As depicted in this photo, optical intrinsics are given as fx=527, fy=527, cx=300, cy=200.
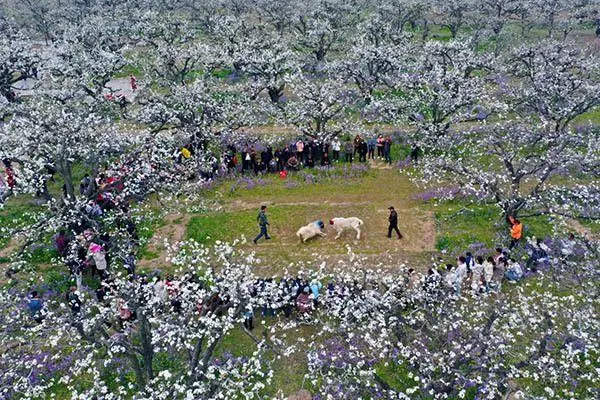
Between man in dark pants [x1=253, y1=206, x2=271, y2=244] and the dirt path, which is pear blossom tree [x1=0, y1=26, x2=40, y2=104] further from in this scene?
man in dark pants [x1=253, y1=206, x2=271, y2=244]

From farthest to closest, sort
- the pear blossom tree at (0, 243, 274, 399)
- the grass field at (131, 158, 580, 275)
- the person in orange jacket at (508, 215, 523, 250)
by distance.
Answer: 1. the grass field at (131, 158, 580, 275)
2. the person in orange jacket at (508, 215, 523, 250)
3. the pear blossom tree at (0, 243, 274, 399)

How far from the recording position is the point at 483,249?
1007 inches

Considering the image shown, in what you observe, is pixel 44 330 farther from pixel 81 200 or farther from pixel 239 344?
pixel 81 200

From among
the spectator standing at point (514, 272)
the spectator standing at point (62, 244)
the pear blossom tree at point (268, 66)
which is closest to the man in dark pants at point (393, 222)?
the spectator standing at point (514, 272)

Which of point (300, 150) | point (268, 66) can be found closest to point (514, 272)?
point (300, 150)

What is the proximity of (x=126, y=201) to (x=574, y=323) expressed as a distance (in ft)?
72.2

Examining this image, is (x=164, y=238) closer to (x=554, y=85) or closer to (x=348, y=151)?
(x=348, y=151)

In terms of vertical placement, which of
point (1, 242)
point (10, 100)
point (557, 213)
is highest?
point (10, 100)

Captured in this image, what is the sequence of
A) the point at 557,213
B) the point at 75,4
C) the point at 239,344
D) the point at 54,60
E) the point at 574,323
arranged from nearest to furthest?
1. the point at 574,323
2. the point at 239,344
3. the point at 557,213
4. the point at 54,60
5. the point at 75,4

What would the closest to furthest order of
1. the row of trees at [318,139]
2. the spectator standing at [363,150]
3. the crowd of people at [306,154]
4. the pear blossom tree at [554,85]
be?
the row of trees at [318,139]
the pear blossom tree at [554,85]
the crowd of people at [306,154]
the spectator standing at [363,150]

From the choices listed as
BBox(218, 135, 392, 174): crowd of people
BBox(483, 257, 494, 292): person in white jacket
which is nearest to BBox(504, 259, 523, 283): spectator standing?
BBox(483, 257, 494, 292): person in white jacket

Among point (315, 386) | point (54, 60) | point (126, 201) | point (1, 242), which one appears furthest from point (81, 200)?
point (54, 60)

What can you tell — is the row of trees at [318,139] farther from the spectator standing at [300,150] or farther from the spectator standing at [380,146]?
the spectator standing at [380,146]

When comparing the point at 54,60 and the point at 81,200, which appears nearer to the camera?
the point at 81,200
